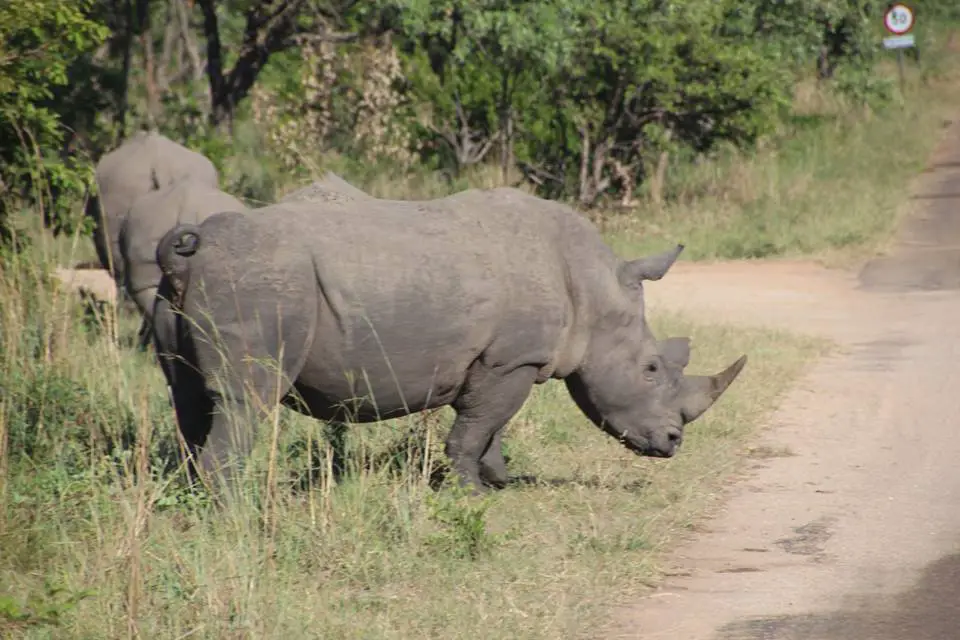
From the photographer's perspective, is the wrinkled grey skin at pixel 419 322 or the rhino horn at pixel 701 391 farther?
the rhino horn at pixel 701 391

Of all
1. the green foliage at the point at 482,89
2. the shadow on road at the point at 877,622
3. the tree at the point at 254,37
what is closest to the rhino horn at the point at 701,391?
the shadow on road at the point at 877,622

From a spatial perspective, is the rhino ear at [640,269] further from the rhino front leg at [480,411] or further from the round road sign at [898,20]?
the round road sign at [898,20]

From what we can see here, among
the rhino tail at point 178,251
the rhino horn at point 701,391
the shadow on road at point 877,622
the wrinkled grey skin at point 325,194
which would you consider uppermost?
the wrinkled grey skin at point 325,194

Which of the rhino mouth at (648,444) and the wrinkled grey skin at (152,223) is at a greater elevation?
the wrinkled grey skin at (152,223)

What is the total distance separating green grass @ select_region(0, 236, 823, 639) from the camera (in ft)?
16.7

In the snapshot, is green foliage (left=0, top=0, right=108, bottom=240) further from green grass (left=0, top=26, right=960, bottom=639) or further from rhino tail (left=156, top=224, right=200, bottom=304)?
rhino tail (left=156, top=224, right=200, bottom=304)

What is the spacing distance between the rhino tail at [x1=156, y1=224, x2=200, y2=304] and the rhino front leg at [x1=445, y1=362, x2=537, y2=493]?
4.17 ft

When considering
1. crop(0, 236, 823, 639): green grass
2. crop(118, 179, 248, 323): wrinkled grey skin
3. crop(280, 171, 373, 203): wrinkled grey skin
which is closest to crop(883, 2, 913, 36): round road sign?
crop(118, 179, 248, 323): wrinkled grey skin

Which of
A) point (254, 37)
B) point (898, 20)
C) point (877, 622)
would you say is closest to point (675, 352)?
point (877, 622)

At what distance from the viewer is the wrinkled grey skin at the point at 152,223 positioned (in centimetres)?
975

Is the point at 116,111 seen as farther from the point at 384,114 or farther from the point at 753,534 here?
the point at 753,534

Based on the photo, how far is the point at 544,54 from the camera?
51.6 feet

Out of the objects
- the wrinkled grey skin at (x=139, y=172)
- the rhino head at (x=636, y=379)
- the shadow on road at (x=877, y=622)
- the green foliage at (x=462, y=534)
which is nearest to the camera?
the shadow on road at (x=877, y=622)

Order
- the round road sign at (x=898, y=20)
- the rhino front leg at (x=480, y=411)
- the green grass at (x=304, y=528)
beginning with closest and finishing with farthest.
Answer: the green grass at (x=304, y=528) → the rhino front leg at (x=480, y=411) → the round road sign at (x=898, y=20)
